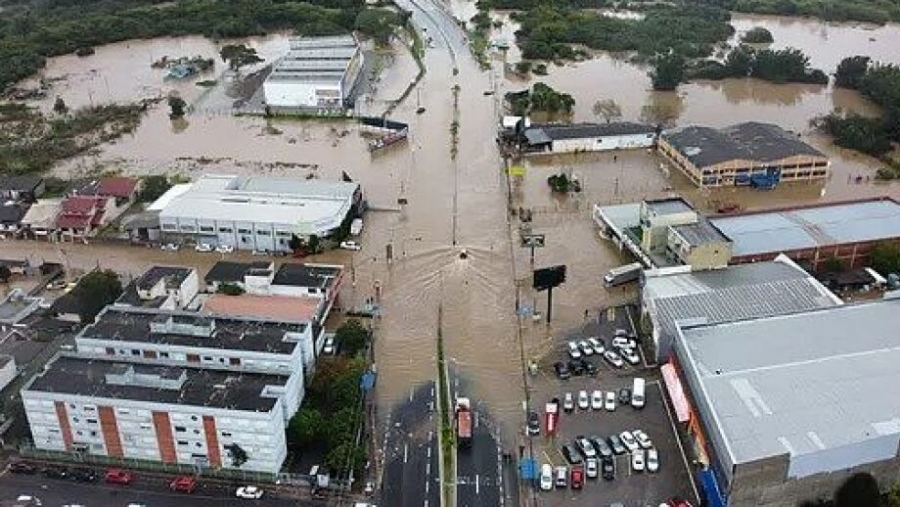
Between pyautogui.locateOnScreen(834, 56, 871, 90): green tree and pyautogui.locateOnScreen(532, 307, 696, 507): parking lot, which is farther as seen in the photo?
pyautogui.locateOnScreen(834, 56, 871, 90): green tree

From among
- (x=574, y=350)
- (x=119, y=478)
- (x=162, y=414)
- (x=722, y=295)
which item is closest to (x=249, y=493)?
(x=162, y=414)

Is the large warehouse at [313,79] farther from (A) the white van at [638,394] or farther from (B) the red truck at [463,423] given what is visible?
(A) the white van at [638,394]

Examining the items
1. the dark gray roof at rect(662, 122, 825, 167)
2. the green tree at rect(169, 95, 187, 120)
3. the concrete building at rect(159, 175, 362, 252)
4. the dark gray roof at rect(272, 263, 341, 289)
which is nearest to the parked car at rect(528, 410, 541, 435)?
the dark gray roof at rect(272, 263, 341, 289)

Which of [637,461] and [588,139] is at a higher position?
[588,139]

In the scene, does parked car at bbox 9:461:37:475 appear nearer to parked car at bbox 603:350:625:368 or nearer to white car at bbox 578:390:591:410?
white car at bbox 578:390:591:410

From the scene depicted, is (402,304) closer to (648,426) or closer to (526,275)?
(526,275)

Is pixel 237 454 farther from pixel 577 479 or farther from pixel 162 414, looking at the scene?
pixel 577 479

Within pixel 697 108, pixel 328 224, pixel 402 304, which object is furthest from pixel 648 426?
pixel 697 108
